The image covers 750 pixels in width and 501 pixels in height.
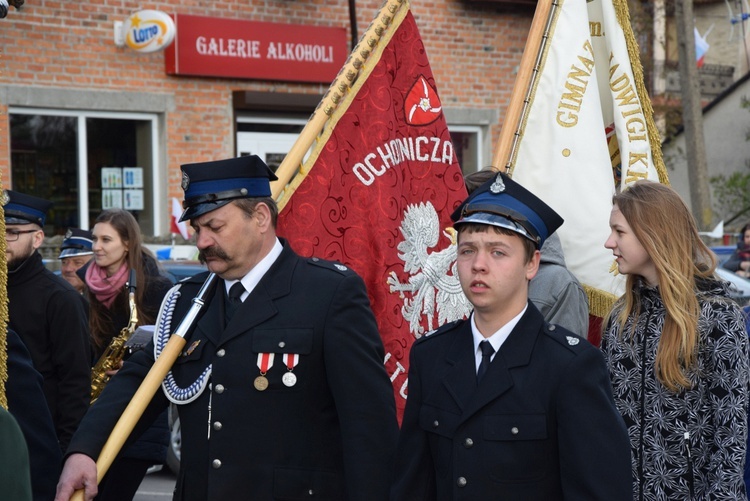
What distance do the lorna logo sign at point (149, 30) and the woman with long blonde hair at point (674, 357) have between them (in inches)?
390

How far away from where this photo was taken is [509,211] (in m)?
3.10

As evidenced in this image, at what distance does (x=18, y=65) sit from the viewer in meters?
13.0

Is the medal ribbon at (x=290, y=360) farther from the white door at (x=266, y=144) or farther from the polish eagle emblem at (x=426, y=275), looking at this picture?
the white door at (x=266, y=144)

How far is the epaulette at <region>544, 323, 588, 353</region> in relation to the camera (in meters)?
2.99

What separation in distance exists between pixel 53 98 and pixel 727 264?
7.86 m

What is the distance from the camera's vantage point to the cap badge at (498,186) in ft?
10.4

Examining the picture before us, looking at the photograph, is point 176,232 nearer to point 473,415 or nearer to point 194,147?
point 194,147

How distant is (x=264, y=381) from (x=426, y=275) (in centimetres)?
Answer: 142

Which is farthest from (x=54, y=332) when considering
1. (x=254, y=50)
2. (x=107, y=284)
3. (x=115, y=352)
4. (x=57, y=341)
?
(x=254, y=50)

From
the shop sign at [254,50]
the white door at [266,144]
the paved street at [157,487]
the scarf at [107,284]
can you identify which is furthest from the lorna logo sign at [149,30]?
the scarf at [107,284]

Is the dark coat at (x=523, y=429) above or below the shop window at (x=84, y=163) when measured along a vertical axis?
below

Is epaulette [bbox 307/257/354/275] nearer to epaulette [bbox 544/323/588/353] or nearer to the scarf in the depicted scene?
epaulette [bbox 544/323/588/353]

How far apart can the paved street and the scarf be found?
7.12 ft

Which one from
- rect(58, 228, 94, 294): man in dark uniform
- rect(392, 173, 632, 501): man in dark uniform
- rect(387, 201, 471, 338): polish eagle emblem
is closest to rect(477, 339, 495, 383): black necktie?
rect(392, 173, 632, 501): man in dark uniform
